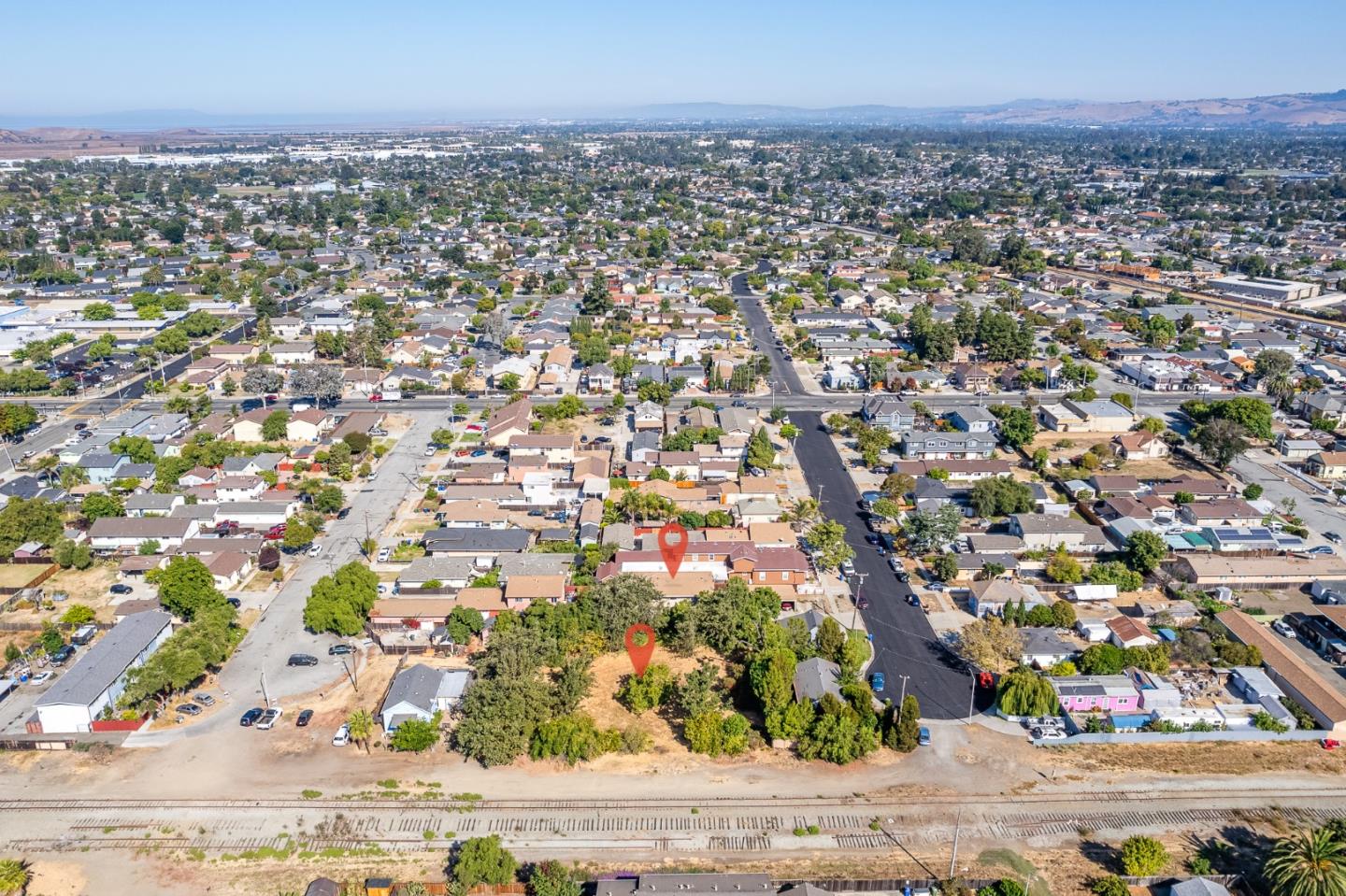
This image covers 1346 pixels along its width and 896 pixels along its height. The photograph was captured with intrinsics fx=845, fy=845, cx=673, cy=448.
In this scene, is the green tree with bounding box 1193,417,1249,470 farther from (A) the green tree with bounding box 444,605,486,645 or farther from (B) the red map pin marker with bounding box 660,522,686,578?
(A) the green tree with bounding box 444,605,486,645

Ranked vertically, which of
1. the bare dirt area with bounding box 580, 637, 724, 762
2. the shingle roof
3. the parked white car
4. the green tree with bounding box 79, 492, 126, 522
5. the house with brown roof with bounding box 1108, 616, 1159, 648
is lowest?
the bare dirt area with bounding box 580, 637, 724, 762

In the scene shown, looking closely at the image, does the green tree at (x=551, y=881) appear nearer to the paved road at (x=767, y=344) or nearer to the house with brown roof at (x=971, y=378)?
the paved road at (x=767, y=344)

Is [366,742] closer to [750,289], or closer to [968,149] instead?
[750,289]

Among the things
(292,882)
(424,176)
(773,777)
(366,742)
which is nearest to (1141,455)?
(773,777)

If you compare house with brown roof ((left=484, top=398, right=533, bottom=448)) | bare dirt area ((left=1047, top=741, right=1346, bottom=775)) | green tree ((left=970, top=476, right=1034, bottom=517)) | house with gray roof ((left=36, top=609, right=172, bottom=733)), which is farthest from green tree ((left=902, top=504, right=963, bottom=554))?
house with gray roof ((left=36, top=609, right=172, bottom=733))

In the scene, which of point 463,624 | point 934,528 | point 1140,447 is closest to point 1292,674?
point 934,528
